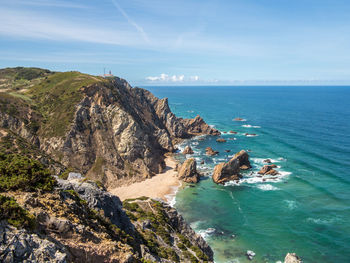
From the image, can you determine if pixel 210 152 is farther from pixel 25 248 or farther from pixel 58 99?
pixel 25 248

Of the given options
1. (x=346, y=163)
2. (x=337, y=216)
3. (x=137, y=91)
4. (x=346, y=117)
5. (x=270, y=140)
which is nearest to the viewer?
(x=337, y=216)

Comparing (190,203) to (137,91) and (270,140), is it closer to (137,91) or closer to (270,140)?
(270,140)

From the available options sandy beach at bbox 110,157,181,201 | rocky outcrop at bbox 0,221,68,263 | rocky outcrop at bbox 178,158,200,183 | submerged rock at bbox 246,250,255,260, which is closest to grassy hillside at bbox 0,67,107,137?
sandy beach at bbox 110,157,181,201

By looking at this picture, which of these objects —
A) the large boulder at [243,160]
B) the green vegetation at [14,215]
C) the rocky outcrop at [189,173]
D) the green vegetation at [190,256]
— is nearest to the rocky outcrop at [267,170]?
the large boulder at [243,160]

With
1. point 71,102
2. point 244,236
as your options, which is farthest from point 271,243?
point 71,102

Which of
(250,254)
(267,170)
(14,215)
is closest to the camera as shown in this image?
(14,215)

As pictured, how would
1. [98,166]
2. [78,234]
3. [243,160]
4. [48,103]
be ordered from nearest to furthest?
[78,234]
[98,166]
[48,103]
[243,160]

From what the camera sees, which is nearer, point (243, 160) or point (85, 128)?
point (85, 128)

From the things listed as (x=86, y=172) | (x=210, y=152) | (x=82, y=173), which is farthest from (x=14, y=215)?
(x=210, y=152)
